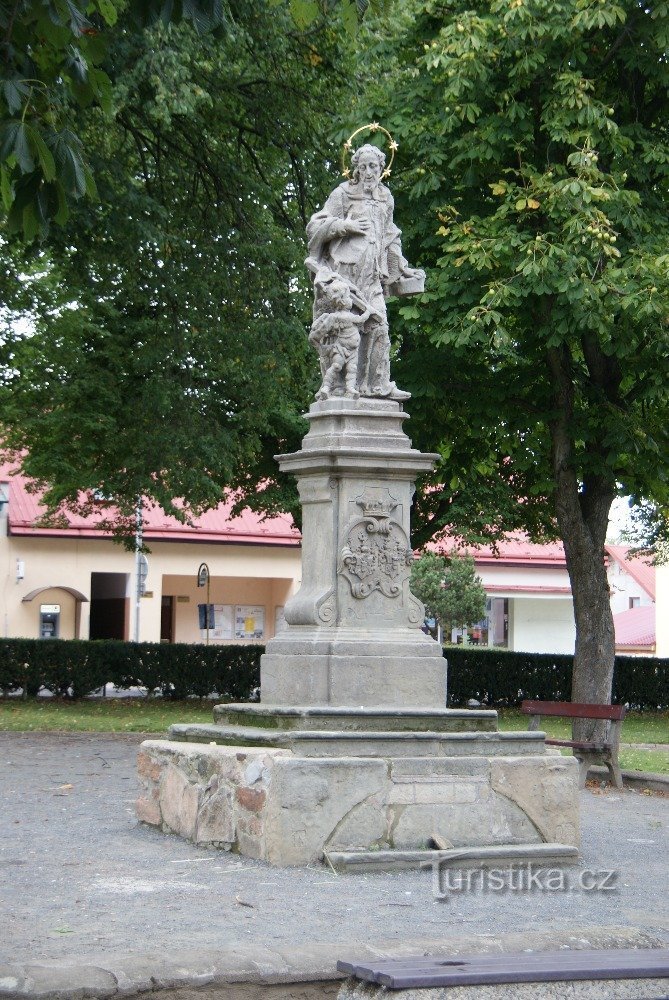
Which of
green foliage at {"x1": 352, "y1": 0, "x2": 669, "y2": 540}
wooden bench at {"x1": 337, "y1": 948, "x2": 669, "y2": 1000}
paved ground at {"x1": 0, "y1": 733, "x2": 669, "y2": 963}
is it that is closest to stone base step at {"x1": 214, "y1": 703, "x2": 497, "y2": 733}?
paved ground at {"x1": 0, "y1": 733, "x2": 669, "y2": 963}

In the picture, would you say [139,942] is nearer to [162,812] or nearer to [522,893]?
[522,893]

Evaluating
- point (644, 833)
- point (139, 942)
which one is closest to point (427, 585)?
point (644, 833)

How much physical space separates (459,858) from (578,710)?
607cm

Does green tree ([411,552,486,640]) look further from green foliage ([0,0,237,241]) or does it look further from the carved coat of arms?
green foliage ([0,0,237,241])

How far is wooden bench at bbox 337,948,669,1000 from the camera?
201 inches

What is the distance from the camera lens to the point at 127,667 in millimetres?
26688

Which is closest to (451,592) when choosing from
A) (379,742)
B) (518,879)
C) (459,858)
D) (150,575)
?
(150,575)

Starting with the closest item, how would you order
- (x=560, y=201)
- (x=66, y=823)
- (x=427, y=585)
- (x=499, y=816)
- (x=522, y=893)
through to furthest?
(x=522, y=893)
(x=499, y=816)
(x=66, y=823)
(x=560, y=201)
(x=427, y=585)

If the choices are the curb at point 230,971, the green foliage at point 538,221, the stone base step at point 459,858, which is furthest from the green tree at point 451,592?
the curb at point 230,971

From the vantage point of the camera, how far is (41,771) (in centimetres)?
1441

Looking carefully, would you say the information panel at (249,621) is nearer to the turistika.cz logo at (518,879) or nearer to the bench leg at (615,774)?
the bench leg at (615,774)

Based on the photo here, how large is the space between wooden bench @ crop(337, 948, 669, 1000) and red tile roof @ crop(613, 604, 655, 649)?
58.5m

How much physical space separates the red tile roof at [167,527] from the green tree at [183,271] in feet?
57.6

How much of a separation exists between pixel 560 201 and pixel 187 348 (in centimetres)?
607
